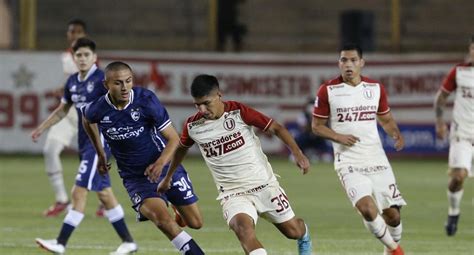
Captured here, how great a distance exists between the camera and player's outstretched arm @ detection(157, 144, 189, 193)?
37.7 feet

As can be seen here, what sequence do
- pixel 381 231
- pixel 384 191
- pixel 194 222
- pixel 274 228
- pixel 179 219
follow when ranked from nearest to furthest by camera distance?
pixel 194 222 → pixel 179 219 → pixel 381 231 → pixel 384 191 → pixel 274 228

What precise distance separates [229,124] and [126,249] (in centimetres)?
286

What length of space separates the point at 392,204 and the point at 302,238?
1.58 m

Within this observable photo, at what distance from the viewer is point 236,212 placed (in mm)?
11320

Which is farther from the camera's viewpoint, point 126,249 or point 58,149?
point 58,149

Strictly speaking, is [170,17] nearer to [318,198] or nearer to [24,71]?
[24,71]

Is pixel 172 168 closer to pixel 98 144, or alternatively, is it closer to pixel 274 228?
pixel 98 144

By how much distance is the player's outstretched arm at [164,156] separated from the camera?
1128 centimetres

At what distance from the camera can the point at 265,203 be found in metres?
11.5

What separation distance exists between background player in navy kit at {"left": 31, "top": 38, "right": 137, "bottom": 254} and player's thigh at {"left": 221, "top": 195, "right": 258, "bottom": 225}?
2.56m

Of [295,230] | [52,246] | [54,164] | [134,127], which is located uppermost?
[134,127]

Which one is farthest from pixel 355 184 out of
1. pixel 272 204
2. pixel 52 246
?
pixel 52 246

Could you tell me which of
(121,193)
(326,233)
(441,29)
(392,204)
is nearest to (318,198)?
(121,193)

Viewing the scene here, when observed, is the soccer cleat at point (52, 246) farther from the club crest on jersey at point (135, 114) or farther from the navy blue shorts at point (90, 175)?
the club crest on jersey at point (135, 114)
